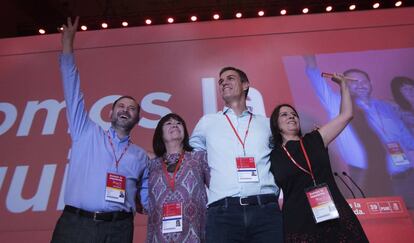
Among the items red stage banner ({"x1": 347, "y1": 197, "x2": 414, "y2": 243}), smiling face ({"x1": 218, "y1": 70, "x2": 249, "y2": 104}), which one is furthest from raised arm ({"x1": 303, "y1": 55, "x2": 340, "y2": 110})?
smiling face ({"x1": 218, "y1": 70, "x2": 249, "y2": 104})

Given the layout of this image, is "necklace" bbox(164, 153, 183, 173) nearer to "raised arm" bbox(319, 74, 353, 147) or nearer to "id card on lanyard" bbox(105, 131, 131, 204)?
"id card on lanyard" bbox(105, 131, 131, 204)

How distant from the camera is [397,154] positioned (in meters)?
3.10

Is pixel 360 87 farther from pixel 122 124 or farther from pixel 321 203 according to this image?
pixel 122 124

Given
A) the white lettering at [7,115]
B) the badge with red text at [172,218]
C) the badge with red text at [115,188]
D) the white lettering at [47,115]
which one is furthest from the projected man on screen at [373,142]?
the white lettering at [7,115]

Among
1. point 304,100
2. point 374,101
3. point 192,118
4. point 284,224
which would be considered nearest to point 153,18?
point 192,118

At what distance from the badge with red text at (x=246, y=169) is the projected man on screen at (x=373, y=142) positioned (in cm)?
168

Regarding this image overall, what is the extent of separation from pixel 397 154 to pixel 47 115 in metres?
3.26

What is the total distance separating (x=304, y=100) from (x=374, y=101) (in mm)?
646

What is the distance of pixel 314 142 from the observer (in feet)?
5.56

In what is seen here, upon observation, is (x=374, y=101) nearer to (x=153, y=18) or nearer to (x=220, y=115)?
(x=220, y=115)

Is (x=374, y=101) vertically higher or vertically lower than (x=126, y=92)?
lower

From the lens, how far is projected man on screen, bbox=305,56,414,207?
2.97 meters

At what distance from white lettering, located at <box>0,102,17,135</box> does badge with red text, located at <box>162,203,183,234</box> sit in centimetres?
262

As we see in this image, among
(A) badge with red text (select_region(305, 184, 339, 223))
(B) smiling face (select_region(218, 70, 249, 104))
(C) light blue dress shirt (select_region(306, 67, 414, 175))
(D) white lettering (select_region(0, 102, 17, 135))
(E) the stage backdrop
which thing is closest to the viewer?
(A) badge with red text (select_region(305, 184, 339, 223))
